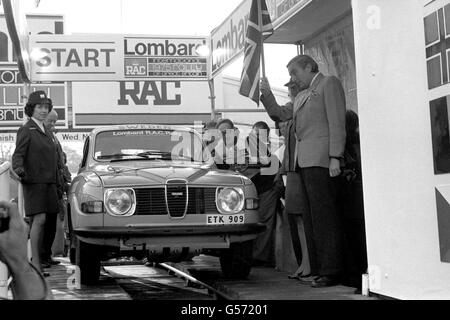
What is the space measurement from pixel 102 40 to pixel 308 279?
7.93 meters

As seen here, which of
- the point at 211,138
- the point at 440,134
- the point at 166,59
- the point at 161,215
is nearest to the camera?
the point at 440,134

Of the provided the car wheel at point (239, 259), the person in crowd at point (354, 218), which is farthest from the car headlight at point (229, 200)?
the person in crowd at point (354, 218)

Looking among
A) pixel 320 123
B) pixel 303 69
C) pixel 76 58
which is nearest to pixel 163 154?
pixel 303 69

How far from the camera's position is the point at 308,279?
649 centimetres

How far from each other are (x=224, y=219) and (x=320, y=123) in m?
1.34

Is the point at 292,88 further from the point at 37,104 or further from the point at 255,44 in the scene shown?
the point at 37,104

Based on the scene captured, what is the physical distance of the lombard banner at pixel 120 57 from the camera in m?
12.2

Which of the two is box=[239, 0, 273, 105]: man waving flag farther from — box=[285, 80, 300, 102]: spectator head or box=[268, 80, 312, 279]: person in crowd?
box=[268, 80, 312, 279]: person in crowd

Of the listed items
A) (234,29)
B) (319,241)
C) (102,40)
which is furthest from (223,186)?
(102,40)

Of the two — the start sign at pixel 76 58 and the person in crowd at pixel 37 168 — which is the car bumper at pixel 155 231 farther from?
the start sign at pixel 76 58

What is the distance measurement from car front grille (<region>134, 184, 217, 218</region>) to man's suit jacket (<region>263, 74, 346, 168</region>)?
103cm

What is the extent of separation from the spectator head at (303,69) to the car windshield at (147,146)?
1.97 meters

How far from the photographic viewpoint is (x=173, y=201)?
647cm

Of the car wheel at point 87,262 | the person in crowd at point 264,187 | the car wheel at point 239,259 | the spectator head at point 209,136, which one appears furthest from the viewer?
the spectator head at point 209,136
